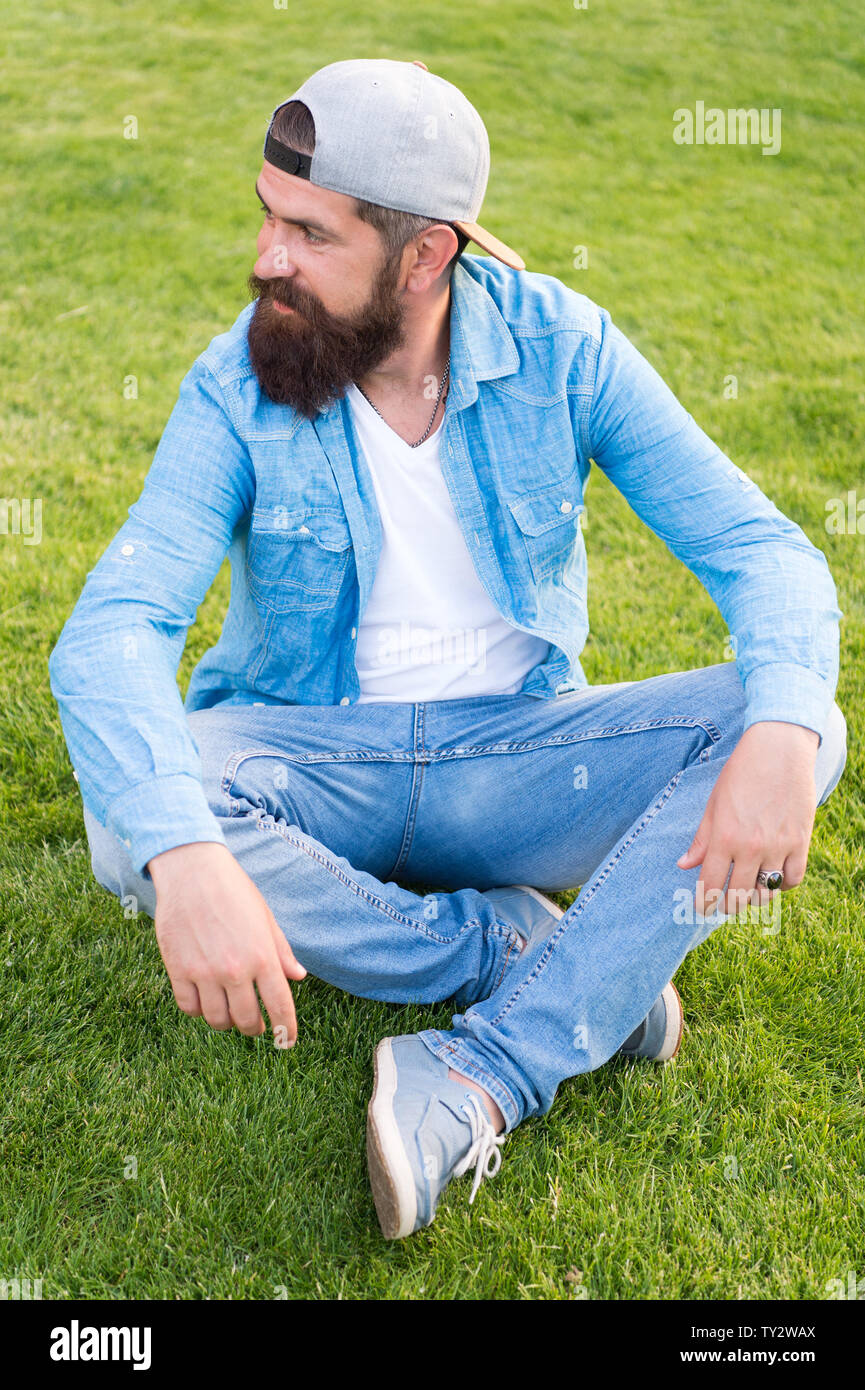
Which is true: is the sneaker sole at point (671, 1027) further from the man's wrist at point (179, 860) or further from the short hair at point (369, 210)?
the short hair at point (369, 210)

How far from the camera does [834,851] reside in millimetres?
3201

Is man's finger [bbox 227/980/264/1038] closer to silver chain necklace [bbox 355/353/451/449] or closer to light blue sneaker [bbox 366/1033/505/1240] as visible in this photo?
light blue sneaker [bbox 366/1033/505/1240]

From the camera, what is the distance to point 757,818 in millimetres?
2162

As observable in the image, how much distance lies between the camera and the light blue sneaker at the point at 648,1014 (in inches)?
98.6

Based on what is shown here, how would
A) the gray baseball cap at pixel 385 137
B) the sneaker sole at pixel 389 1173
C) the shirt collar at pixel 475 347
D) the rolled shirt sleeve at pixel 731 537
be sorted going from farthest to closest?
the shirt collar at pixel 475 347
the gray baseball cap at pixel 385 137
the rolled shirt sleeve at pixel 731 537
the sneaker sole at pixel 389 1173

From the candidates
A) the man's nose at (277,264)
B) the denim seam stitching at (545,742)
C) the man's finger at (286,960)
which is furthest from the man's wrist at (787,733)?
the man's nose at (277,264)

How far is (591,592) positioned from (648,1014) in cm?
220

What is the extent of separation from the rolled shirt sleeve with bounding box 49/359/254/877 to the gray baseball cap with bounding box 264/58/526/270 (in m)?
0.49

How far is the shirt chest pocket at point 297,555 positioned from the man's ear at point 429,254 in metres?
0.54

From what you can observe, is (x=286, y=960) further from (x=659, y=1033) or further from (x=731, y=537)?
(x=731, y=537)

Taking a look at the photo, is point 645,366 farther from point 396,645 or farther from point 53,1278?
point 53,1278

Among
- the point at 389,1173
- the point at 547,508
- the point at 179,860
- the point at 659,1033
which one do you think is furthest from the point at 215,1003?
the point at 547,508

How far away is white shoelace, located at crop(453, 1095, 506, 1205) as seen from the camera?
220 cm
